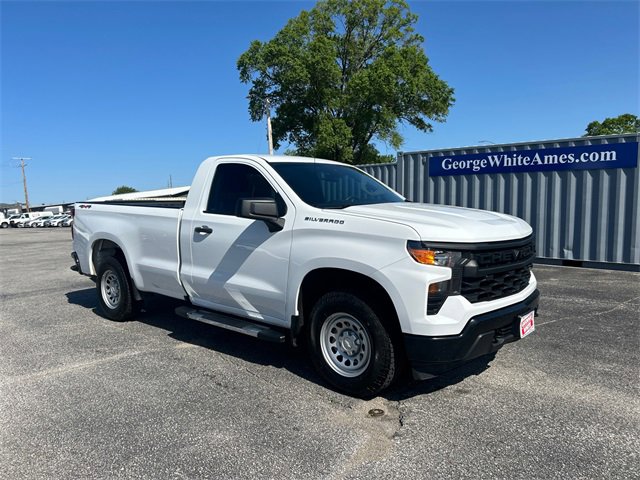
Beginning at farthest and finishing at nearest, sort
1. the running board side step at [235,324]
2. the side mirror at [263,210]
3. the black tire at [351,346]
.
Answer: the running board side step at [235,324] → the side mirror at [263,210] → the black tire at [351,346]

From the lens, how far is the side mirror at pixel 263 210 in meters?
4.07

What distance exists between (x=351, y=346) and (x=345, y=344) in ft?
0.18

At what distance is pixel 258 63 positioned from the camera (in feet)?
103

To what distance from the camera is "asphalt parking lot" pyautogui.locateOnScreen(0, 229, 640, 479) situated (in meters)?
2.97

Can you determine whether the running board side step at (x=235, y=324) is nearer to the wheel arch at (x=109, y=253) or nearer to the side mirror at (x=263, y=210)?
the side mirror at (x=263, y=210)

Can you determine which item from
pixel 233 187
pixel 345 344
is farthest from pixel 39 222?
pixel 345 344

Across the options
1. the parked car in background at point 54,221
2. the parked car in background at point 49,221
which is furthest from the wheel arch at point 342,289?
the parked car in background at point 49,221

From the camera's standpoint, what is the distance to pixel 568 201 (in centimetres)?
Answer: 1061

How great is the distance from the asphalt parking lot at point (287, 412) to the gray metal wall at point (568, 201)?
16.2ft

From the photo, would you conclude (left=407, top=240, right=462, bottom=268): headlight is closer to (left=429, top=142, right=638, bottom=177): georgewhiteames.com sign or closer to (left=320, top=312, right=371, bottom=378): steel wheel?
(left=320, top=312, right=371, bottom=378): steel wheel

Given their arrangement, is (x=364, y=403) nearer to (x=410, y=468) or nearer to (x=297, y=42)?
(x=410, y=468)

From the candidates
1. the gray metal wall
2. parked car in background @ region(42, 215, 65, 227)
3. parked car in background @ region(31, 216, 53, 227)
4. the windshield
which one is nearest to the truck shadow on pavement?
the windshield

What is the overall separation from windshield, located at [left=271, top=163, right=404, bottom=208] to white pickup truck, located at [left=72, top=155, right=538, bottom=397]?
19 millimetres

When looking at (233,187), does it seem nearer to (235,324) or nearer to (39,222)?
(235,324)
